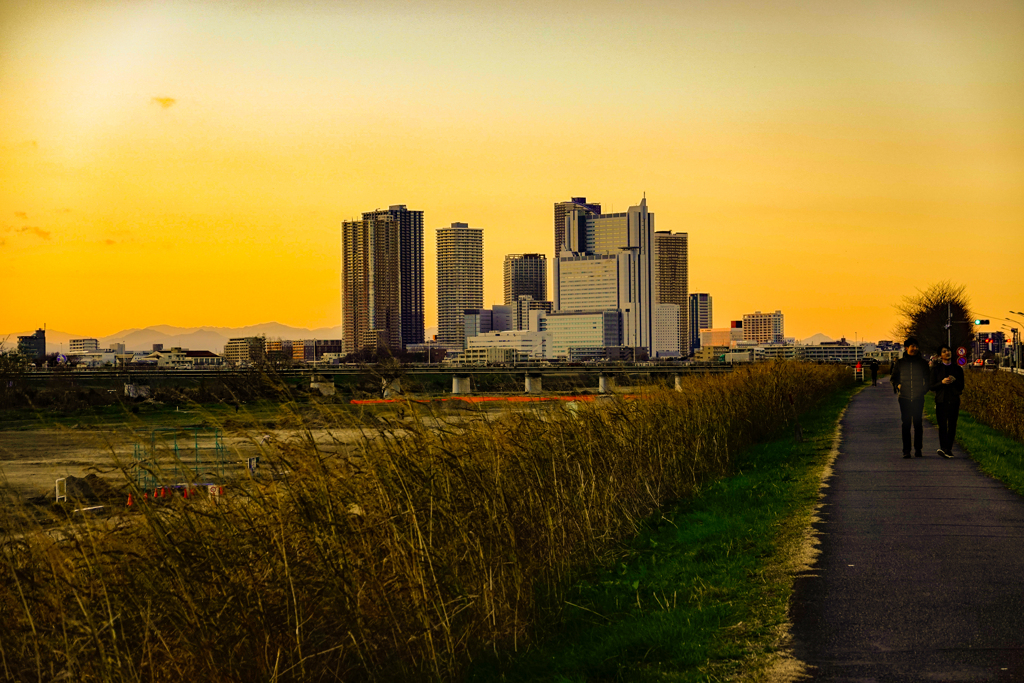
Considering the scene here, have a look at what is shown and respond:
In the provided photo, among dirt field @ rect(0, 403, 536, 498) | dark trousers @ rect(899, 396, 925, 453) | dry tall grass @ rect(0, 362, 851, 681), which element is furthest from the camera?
dark trousers @ rect(899, 396, 925, 453)

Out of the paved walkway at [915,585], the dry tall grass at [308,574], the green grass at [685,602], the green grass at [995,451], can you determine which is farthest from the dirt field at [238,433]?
the green grass at [995,451]

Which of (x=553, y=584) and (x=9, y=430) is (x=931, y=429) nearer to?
(x=553, y=584)

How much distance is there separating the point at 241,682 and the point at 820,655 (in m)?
3.85

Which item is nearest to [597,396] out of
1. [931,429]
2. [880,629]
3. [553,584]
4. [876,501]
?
[876,501]

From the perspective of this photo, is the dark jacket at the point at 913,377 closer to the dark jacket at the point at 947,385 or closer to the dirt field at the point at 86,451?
the dark jacket at the point at 947,385

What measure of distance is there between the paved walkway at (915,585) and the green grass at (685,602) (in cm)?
38

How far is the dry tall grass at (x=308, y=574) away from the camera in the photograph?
5.68m

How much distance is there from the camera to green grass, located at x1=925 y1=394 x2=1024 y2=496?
47.9 feet

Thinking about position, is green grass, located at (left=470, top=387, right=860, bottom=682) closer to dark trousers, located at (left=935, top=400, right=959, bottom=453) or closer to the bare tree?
dark trousers, located at (left=935, top=400, right=959, bottom=453)

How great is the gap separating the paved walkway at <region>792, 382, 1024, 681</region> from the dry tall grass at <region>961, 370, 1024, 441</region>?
298 inches

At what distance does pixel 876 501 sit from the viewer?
1273 cm

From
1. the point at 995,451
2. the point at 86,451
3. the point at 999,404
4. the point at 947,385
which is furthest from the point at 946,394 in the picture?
the point at 86,451

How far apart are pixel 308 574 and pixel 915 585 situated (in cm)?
524

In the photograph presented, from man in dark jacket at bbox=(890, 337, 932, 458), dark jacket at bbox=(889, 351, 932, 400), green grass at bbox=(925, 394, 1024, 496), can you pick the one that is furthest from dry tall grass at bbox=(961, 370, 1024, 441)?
dark jacket at bbox=(889, 351, 932, 400)
